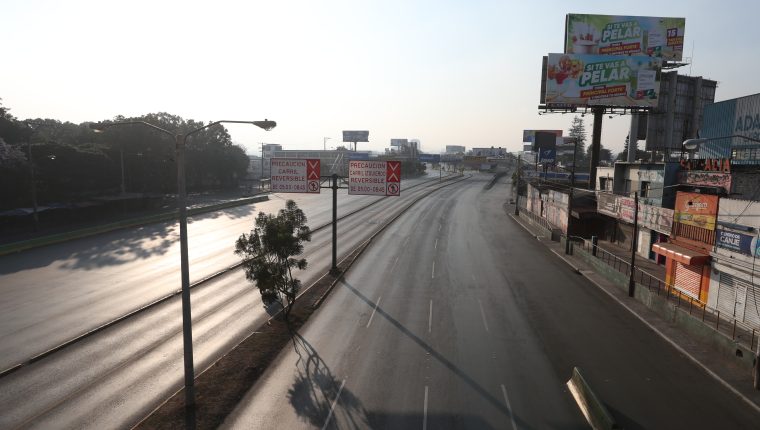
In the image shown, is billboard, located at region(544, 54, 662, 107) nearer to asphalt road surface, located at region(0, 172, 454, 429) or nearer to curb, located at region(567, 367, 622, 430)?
asphalt road surface, located at region(0, 172, 454, 429)

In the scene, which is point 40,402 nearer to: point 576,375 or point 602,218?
point 576,375

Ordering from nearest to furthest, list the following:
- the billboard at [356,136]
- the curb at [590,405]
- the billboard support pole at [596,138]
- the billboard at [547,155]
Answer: the curb at [590,405] → the billboard support pole at [596,138] → the billboard at [547,155] → the billboard at [356,136]

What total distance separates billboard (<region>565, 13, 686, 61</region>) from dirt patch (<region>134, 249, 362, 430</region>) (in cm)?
4640

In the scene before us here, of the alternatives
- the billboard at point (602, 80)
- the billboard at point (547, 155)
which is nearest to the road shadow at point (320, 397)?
the billboard at point (602, 80)

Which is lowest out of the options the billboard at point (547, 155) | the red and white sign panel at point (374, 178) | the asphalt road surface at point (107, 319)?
the asphalt road surface at point (107, 319)

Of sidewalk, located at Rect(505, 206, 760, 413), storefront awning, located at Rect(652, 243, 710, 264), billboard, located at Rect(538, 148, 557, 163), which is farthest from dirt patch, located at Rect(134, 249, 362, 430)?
billboard, located at Rect(538, 148, 557, 163)

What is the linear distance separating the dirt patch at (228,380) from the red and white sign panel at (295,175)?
760cm

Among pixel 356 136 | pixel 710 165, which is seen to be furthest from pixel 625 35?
pixel 356 136

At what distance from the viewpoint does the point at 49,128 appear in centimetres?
11419

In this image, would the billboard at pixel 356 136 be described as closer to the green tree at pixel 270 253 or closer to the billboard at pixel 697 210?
the billboard at pixel 697 210

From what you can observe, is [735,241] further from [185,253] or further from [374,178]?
[185,253]

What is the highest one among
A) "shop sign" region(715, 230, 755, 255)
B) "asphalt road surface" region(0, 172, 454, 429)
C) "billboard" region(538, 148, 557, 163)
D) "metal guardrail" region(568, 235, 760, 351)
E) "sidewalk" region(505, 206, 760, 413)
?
"billboard" region(538, 148, 557, 163)

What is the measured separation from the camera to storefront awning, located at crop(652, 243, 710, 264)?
26938 mm

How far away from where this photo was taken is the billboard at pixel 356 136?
184375 mm
